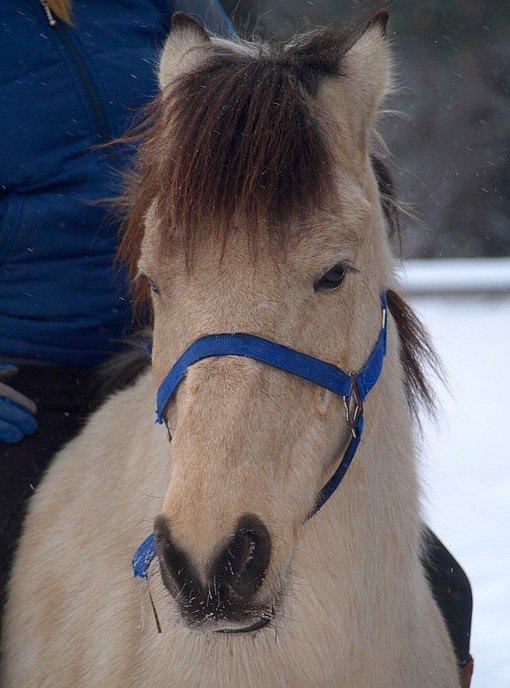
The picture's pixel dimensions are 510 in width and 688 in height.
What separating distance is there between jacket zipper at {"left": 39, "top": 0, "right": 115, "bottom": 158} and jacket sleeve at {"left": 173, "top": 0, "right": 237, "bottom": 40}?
18.2 inches

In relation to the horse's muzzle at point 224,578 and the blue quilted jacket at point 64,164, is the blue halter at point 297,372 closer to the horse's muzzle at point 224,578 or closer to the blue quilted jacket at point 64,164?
the horse's muzzle at point 224,578

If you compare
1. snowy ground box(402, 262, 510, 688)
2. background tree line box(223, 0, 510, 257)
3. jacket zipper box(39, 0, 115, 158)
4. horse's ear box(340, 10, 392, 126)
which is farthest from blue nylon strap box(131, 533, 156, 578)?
background tree line box(223, 0, 510, 257)

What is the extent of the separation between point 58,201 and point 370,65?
108cm

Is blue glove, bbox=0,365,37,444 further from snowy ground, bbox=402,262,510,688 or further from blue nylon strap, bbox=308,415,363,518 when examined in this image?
snowy ground, bbox=402,262,510,688

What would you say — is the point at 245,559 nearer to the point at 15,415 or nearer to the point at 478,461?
the point at 15,415

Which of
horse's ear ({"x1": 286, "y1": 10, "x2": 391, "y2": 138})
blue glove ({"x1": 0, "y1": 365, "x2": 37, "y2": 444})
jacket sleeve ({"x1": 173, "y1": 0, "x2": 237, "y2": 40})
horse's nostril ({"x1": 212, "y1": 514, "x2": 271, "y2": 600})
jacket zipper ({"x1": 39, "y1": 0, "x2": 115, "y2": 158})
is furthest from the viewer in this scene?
jacket sleeve ({"x1": 173, "y1": 0, "x2": 237, "y2": 40})

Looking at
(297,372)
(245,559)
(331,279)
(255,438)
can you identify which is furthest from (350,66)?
(245,559)

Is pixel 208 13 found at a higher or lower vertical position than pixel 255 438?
higher

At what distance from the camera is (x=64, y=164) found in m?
2.60

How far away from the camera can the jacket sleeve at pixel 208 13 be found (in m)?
2.83

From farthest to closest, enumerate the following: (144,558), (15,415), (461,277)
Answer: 1. (461,277)
2. (15,415)
3. (144,558)

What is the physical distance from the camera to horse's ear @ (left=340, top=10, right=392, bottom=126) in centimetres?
196

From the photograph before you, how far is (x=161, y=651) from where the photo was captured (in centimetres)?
192

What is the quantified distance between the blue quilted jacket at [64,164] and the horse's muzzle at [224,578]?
126 cm
